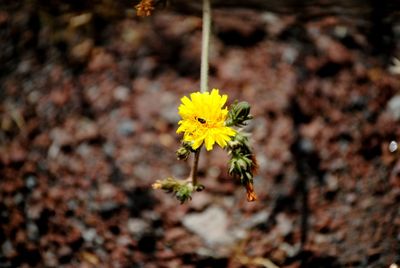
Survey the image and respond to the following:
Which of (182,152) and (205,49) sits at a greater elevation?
(205,49)

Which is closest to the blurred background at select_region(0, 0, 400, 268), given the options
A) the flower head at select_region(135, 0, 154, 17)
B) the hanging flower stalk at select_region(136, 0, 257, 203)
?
the flower head at select_region(135, 0, 154, 17)

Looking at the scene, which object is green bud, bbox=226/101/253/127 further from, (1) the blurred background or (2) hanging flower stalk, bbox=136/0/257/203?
(1) the blurred background

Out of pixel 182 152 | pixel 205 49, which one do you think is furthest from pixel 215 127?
pixel 205 49

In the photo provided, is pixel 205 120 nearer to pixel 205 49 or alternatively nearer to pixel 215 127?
pixel 215 127

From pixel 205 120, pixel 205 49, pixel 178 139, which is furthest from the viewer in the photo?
pixel 178 139

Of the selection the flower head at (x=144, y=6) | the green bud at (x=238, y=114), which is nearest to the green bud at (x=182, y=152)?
the green bud at (x=238, y=114)

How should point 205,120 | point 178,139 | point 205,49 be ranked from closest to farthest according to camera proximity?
point 205,120, point 205,49, point 178,139

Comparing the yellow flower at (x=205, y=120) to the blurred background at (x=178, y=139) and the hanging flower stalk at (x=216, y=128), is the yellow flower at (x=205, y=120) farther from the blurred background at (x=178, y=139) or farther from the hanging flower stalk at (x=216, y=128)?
the blurred background at (x=178, y=139)
